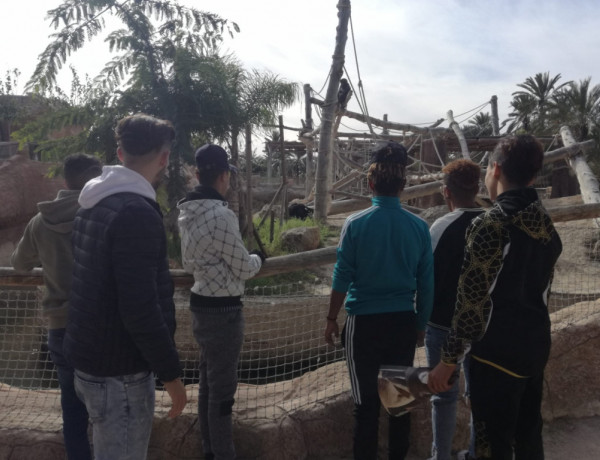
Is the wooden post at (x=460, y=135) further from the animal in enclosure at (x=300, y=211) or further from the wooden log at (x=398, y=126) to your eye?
the animal in enclosure at (x=300, y=211)

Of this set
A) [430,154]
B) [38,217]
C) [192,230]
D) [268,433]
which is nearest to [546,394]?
[268,433]

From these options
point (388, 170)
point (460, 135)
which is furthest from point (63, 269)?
point (460, 135)

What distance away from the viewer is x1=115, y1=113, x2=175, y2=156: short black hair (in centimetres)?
168

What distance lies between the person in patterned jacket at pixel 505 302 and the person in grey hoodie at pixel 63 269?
4.98 feet

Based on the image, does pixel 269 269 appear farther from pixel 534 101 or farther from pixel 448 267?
pixel 534 101

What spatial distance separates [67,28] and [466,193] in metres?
7.81

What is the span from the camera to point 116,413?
162 centimetres

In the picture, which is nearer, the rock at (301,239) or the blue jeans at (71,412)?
the blue jeans at (71,412)

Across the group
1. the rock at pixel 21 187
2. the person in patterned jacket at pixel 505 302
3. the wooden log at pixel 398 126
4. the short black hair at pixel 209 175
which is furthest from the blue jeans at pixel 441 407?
the rock at pixel 21 187

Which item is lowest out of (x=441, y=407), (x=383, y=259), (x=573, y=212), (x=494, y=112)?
(x=441, y=407)

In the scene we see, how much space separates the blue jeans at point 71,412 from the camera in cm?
220

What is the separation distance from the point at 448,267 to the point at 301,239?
5889 mm

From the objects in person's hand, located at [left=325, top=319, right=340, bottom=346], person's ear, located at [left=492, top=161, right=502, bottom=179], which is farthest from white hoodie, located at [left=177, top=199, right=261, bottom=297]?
person's ear, located at [left=492, top=161, right=502, bottom=179]

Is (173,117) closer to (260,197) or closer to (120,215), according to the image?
(120,215)
